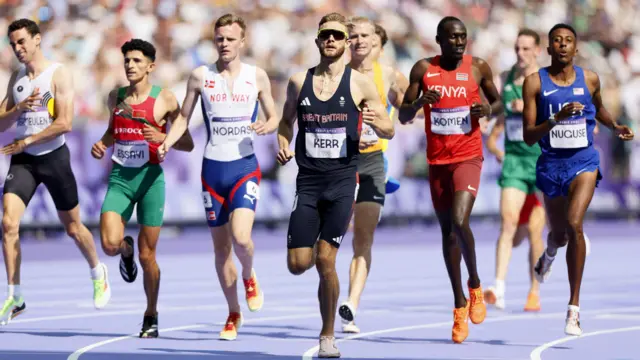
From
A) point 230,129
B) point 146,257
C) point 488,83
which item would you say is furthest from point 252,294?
point 488,83

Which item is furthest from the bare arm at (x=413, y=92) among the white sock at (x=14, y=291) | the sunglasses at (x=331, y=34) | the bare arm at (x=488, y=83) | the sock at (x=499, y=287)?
the white sock at (x=14, y=291)

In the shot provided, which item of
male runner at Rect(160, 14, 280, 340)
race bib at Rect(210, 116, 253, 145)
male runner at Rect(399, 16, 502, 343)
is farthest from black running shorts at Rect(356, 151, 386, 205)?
race bib at Rect(210, 116, 253, 145)

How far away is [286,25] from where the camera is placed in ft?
80.8

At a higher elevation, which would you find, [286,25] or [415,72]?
[286,25]

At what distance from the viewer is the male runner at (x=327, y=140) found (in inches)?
377

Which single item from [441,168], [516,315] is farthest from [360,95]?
[516,315]

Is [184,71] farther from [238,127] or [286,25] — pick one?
[238,127]

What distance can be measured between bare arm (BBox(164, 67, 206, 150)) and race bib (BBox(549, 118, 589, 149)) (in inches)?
113

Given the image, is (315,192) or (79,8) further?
(79,8)

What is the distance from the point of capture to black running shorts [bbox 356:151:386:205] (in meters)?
11.9

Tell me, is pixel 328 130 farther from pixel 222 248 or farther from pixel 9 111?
pixel 9 111

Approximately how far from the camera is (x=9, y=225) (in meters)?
11.7

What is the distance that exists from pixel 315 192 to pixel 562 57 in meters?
2.37

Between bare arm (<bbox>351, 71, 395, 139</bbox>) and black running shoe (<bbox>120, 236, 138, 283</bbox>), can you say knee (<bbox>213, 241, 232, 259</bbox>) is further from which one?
bare arm (<bbox>351, 71, 395, 139</bbox>)
